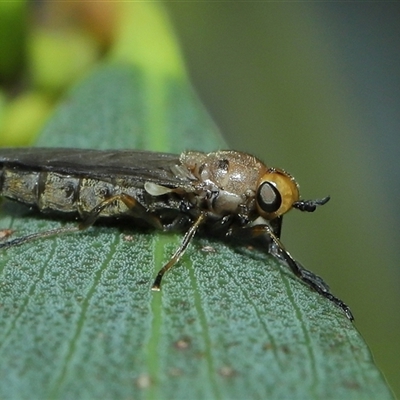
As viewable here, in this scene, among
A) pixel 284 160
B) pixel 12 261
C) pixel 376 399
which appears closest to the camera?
pixel 376 399

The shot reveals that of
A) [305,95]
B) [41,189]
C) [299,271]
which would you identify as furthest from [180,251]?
[305,95]

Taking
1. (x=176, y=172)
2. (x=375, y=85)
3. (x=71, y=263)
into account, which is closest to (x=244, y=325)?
(x=71, y=263)

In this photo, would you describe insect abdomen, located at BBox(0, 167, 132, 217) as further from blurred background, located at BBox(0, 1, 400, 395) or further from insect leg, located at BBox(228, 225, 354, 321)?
insect leg, located at BBox(228, 225, 354, 321)

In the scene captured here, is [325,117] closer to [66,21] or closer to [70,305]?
[66,21]

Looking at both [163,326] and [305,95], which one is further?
[305,95]

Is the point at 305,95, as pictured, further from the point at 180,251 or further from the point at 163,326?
the point at 163,326

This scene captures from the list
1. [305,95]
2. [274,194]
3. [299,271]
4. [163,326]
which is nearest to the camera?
[163,326]

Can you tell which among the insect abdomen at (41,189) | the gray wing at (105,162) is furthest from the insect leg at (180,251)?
the insect abdomen at (41,189)
